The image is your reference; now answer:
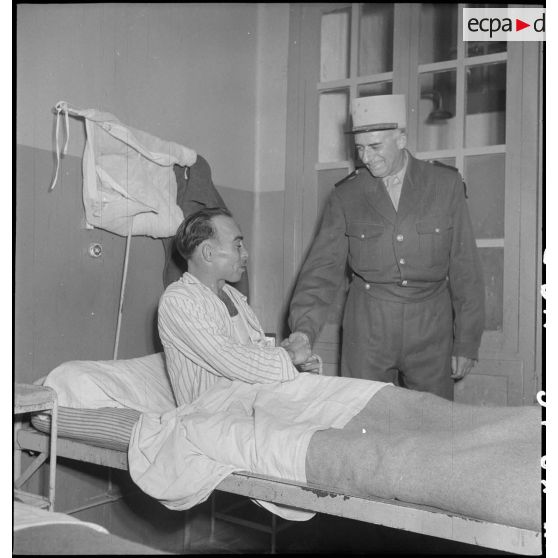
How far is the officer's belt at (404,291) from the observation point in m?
3.02

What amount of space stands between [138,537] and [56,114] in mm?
1975

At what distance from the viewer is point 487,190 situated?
11.3 ft

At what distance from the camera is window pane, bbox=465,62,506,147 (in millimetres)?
3611

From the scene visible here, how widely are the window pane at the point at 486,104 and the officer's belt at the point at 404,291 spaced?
1292mm

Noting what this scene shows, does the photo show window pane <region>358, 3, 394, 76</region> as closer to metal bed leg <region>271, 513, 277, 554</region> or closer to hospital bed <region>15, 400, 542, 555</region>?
metal bed leg <region>271, 513, 277, 554</region>

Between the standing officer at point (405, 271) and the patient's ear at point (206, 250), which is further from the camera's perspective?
the standing officer at point (405, 271)

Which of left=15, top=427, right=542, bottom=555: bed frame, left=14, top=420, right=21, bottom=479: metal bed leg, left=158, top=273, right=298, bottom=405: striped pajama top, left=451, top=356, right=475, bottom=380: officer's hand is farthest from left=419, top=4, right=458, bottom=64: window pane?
left=14, top=420, right=21, bottom=479: metal bed leg

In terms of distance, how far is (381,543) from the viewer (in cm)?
308

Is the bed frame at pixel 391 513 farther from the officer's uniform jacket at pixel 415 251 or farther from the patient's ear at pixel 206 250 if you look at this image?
the officer's uniform jacket at pixel 415 251

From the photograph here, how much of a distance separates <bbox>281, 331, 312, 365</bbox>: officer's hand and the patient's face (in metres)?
0.35

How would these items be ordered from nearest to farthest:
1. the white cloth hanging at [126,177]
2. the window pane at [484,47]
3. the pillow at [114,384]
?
the pillow at [114,384] → the white cloth hanging at [126,177] → the window pane at [484,47]

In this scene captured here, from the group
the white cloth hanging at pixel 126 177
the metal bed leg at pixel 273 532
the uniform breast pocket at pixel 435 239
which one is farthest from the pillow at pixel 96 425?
the uniform breast pocket at pixel 435 239

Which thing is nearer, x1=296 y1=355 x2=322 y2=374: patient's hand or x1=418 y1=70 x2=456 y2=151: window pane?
x1=296 y1=355 x2=322 y2=374: patient's hand
